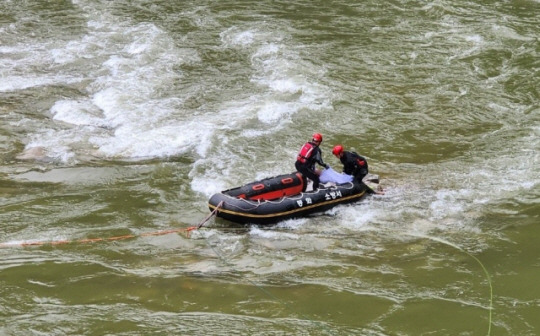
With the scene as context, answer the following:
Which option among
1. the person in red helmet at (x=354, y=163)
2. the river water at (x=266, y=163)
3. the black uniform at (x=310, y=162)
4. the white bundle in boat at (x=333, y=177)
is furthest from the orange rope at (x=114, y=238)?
the person in red helmet at (x=354, y=163)

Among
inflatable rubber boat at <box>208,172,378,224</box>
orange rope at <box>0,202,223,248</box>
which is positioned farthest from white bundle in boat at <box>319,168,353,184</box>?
orange rope at <box>0,202,223,248</box>

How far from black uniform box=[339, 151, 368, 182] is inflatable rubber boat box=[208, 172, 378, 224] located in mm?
169

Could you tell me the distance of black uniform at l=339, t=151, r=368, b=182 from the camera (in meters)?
11.5

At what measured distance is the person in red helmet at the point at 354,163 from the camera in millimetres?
11516

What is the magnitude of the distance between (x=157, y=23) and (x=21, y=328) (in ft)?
56.3

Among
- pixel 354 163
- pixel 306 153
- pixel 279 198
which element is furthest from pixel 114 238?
pixel 354 163

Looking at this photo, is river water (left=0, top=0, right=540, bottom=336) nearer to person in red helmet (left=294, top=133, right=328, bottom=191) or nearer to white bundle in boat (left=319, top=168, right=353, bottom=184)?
white bundle in boat (left=319, top=168, right=353, bottom=184)

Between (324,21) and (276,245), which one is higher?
(324,21)

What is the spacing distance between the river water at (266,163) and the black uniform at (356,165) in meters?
0.53

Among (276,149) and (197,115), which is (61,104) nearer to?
(197,115)

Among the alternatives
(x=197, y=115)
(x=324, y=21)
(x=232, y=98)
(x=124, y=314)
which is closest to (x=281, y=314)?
(x=124, y=314)

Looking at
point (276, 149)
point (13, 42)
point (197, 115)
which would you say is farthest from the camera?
point (13, 42)

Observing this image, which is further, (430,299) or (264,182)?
(264,182)

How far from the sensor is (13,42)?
21.4m
